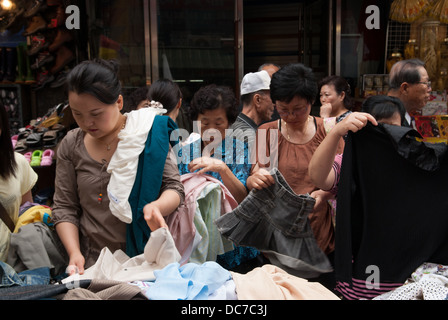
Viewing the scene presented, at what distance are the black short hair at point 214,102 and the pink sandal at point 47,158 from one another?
73.0 inches

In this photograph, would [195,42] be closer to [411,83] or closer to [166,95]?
[166,95]

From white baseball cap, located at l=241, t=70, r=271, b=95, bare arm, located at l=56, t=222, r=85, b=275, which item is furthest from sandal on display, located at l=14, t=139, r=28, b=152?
bare arm, located at l=56, t=222, r=85, b=275

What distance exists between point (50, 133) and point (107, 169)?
2.76 metres

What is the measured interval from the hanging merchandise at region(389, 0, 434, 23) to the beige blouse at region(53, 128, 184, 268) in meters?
4.01

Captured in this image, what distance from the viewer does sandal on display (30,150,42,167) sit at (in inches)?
159

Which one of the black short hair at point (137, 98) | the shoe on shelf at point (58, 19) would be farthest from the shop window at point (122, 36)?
the black short hair at point (137, 98)

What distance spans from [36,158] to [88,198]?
2.44 metres

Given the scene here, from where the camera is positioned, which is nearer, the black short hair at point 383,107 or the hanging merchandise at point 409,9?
the black short hair at point 383,107

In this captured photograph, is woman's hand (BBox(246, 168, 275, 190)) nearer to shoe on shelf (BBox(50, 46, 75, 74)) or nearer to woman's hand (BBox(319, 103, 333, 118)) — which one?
woman's hand (BBox(319, 103, 333, 118))

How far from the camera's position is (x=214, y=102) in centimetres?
271

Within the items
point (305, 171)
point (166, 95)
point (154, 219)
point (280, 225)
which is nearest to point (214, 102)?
point (166, 95)

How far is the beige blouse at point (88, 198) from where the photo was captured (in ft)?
6.28

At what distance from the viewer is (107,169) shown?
187 cm

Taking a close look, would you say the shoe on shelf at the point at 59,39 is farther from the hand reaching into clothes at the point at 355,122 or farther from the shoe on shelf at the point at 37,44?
the hand reaching into clothes at the point at 355,122
